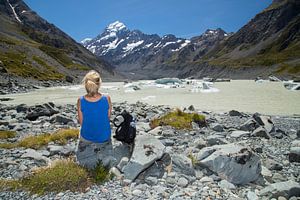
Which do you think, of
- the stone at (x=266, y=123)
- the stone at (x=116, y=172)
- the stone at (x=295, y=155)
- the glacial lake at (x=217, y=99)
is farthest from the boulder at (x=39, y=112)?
the stone at (x=295, y=155)

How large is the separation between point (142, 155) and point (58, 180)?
2400mm

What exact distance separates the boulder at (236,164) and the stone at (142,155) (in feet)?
5.06

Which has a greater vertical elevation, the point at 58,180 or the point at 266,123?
the point at 266,123

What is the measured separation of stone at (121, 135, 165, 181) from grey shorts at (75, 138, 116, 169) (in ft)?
1.83

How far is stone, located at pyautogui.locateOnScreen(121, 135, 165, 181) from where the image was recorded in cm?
755

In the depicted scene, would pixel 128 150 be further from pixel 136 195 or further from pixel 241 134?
pixel 241 134

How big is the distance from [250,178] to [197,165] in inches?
62.7

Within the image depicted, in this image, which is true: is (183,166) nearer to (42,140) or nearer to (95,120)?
(95,120)

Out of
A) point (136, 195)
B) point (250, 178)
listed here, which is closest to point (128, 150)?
point (136, 195)

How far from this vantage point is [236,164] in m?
7.79

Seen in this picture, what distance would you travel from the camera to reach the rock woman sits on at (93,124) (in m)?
7.57

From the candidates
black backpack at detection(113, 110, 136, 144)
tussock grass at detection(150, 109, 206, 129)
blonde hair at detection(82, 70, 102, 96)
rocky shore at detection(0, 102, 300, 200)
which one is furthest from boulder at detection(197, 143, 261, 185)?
tussock grass at detection(150, 109, 206, 129)

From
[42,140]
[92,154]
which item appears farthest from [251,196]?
[42,140]

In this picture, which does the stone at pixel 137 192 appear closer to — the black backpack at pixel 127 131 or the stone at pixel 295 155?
the black backpack at pixel 127 131
